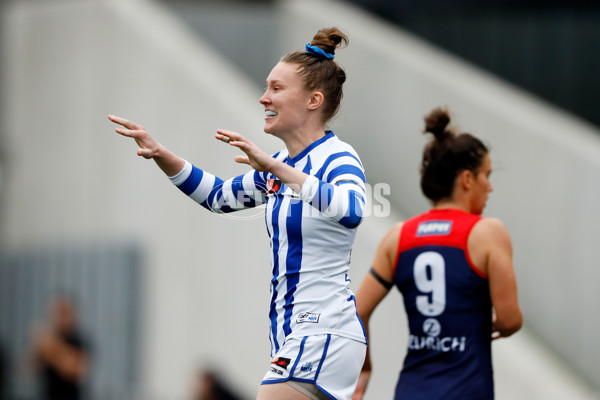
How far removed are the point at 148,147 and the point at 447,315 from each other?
5.37ft

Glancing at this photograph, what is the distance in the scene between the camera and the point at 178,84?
434 inches

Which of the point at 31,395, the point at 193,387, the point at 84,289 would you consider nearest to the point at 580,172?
the point at 193,387

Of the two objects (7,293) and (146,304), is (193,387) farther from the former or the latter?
(7,293)

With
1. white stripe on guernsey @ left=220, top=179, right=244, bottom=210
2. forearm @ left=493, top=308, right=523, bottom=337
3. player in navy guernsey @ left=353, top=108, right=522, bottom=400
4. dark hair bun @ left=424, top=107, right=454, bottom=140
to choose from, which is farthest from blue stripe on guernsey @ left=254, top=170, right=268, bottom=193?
forearm @ left=493, top=308, right=523, bottom=337

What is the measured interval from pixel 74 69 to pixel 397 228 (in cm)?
867

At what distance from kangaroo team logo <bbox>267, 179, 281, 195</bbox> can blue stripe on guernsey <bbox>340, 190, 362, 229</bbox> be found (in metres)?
0.49

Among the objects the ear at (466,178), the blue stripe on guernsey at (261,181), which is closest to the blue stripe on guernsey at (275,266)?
the blue stripe on guernsey at (261,181)

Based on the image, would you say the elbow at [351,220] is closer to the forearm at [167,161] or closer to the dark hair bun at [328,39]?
the dark hair bun at [328,39]

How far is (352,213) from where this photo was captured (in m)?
3.42

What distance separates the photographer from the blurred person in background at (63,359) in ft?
33.9

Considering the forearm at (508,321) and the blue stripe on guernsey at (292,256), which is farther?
the forearm at (508,321)

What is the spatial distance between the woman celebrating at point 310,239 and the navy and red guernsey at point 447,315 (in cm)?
80

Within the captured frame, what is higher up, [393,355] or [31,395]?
[393,355]

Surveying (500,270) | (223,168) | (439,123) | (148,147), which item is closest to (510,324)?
(500,270)
